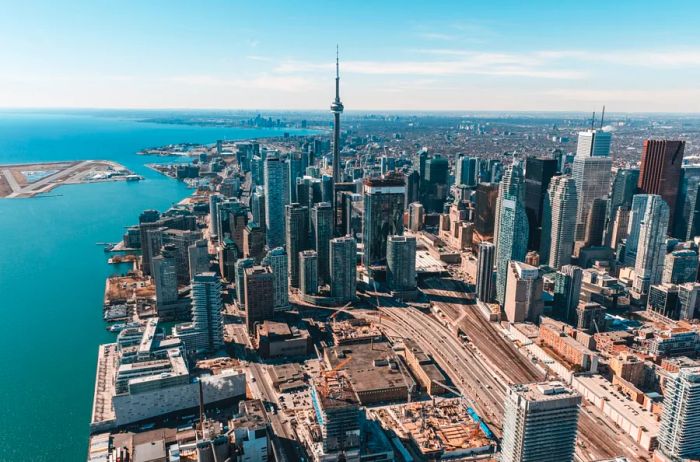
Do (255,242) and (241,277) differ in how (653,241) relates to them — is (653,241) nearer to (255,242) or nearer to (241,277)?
(241,277)

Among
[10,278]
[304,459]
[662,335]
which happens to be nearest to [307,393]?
[304,459]

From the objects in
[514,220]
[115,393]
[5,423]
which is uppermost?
[514,220]

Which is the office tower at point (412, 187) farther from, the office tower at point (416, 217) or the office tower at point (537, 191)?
the office tower at point (537, 191)

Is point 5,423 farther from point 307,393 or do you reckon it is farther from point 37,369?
point 307,393

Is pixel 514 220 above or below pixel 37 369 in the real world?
above

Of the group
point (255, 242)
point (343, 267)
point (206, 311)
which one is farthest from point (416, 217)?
point (206, 311)

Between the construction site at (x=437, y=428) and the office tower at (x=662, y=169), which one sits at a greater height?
the office tower at (x=662, y=169)

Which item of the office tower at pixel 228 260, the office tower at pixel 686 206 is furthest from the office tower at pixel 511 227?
the office tower at pixel 686 206
